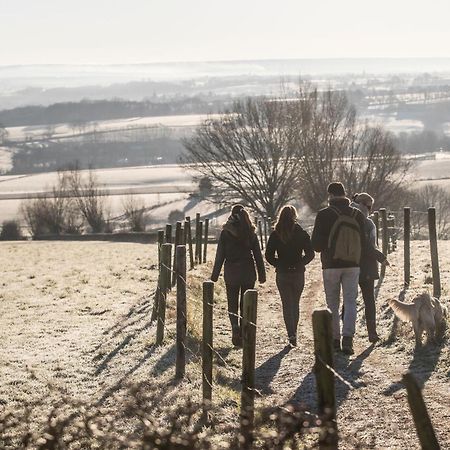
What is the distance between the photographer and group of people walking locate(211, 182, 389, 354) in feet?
41.3

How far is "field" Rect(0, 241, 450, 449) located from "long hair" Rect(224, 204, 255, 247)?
5.62 ft

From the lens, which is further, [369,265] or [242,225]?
[242,225]

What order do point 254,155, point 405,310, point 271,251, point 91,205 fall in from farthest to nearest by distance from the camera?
point 91,205
point 254,155
point 271,251
point 405,310

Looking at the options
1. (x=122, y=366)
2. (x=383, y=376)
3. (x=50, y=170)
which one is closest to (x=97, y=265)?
(x=122, y=366)

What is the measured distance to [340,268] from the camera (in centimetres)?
1266

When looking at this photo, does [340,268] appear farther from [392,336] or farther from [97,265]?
[97,265]

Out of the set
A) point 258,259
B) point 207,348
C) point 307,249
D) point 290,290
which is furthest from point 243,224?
point 207,348

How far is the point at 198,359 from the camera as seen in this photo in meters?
12.5

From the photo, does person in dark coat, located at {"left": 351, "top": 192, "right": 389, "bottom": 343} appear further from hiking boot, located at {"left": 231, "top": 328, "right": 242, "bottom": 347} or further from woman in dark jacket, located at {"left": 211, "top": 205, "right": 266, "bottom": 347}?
hiking boot, located at {"left": 231, "top": 328, "right": 242, "bottom": 347}

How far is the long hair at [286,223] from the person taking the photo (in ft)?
42.7

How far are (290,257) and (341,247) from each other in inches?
36.8

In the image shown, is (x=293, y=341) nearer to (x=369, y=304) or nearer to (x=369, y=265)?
(x=369, y=304)

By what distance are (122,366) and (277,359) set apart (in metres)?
2.22

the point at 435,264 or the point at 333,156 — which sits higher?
the point at 333,156
